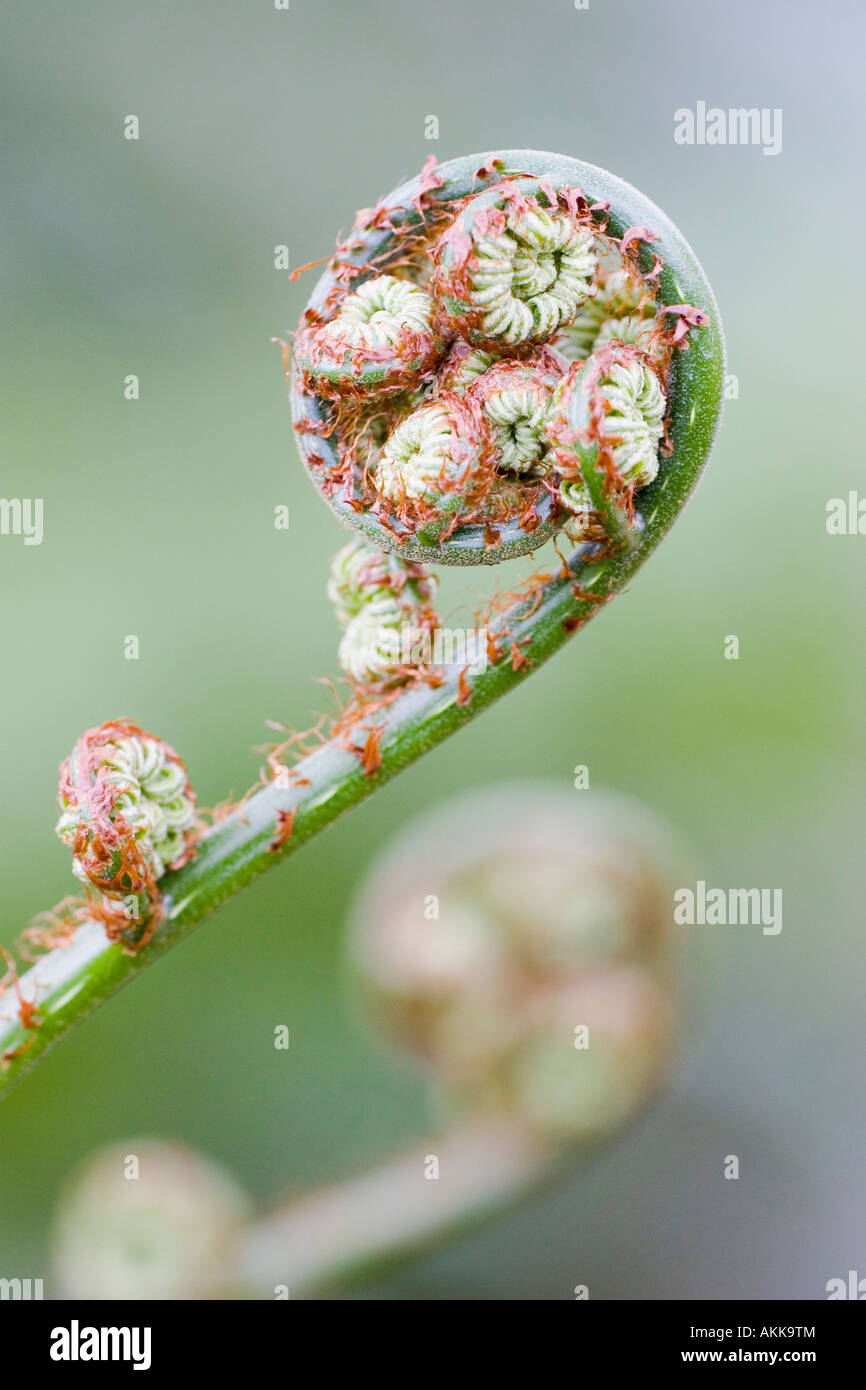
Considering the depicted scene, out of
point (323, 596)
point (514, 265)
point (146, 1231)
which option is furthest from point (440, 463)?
point (323, 596)

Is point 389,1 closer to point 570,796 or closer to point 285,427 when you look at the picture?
point 285,427

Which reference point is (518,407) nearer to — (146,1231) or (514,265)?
(514,265)

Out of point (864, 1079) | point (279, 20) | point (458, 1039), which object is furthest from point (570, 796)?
point (279, 20)

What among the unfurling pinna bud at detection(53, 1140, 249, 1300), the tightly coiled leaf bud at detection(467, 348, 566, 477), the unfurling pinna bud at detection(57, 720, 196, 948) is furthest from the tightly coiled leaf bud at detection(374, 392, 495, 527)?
the unfurling pinna bud at detection(53, 1140, 249, 1300)

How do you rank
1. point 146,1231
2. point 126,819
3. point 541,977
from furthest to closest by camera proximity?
point 146,1231
point 541,977
point 126,819

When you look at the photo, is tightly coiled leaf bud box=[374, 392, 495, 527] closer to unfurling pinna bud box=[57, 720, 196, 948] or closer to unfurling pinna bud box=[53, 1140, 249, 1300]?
unfurling pinna bud box=[57, 720, 196, 948]

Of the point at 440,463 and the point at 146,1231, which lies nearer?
the point at 440,463

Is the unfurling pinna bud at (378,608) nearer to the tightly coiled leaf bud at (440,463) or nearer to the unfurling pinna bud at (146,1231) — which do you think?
the tightly coiled leaf bud at (440,463)
